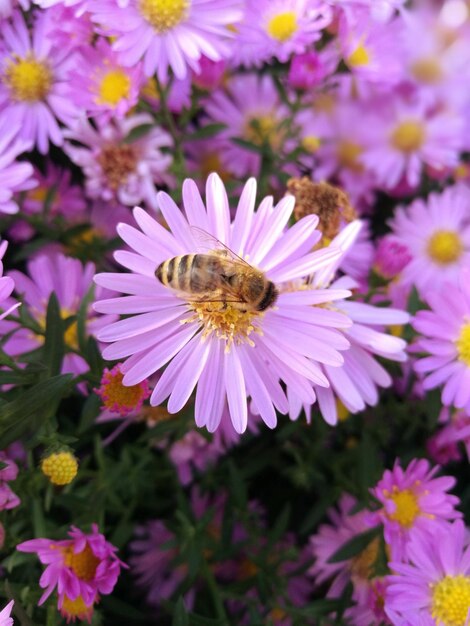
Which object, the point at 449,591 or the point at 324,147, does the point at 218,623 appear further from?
the point at 324,147

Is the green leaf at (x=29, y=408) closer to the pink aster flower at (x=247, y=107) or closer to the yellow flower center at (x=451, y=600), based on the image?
the yellow flower center at (x=451, y=600)

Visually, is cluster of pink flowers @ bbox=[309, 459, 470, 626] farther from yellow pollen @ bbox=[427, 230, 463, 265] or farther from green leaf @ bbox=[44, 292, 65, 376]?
yellow pollen @ bbox=[427, 230, 463, 265]

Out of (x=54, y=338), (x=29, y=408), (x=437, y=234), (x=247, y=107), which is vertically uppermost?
(x=247, y=107)

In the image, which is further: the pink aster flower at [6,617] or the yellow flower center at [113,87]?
the yellow flower center at [113,87]

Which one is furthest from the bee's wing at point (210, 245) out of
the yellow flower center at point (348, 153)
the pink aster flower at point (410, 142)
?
the yellow flower center at point (348, 153)

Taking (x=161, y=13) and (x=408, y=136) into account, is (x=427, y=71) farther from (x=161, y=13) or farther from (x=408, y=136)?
(x=161, y=13)

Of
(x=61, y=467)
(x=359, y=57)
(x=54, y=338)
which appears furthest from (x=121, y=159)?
(x=61, y=467)
